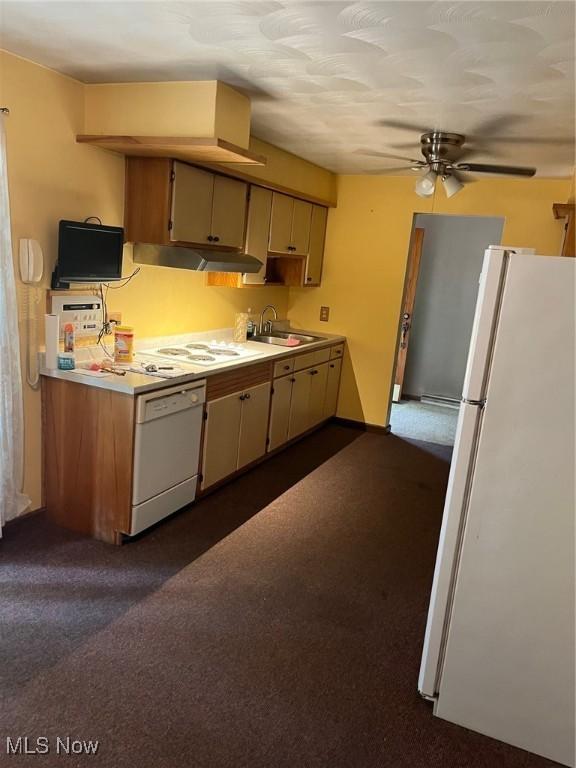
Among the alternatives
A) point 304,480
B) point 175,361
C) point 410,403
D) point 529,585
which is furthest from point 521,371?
point 410,403

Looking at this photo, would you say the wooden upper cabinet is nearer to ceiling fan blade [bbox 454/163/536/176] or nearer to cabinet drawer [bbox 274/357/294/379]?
cabinet drawer [bbox 274/357/294/379]

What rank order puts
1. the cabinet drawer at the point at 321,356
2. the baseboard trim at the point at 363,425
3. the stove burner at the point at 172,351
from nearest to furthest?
1. the stove burner at the point at 172,351
2. the cabinet drawer at the point at 321,356
3. the baseboard trim at the point at 363,425

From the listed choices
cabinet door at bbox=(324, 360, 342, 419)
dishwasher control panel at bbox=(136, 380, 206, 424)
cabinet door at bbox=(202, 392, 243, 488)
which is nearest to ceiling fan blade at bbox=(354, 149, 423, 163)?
cabinet door at bbox=(324, 360, 342, 419)

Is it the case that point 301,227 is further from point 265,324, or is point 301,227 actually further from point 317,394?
point 317,394

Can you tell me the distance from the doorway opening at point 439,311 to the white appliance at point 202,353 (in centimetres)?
296

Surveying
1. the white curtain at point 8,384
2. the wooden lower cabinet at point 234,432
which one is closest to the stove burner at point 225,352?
the wooden lower cabinet at point 234,432

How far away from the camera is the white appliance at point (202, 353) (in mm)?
3620

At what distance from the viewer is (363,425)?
A: 567 centimetres

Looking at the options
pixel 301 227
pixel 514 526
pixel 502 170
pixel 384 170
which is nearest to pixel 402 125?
pixel 502 170

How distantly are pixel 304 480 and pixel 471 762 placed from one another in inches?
93.9

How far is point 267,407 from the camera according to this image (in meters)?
4.21

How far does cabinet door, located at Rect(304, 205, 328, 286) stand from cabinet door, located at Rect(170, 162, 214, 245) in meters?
1.84

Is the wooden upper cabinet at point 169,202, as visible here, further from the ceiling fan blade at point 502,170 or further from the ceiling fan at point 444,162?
the ceiling fan blade at point 502,170

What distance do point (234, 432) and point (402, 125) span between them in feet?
7.23
